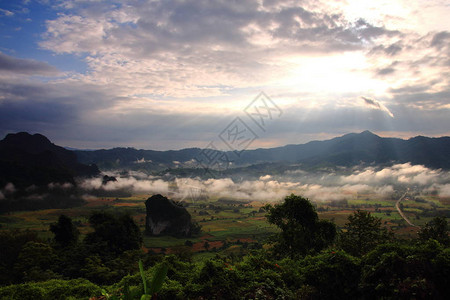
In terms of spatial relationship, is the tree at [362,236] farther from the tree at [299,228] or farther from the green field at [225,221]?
the green field at [225,221]

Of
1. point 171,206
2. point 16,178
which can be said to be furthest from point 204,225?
point 16,178

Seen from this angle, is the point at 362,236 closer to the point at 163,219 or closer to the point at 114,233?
the point at 114,233

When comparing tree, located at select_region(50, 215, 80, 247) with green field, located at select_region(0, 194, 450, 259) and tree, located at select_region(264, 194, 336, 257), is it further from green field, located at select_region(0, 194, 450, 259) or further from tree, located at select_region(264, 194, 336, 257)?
tree, located at select_region(264, 194, 336, 257)

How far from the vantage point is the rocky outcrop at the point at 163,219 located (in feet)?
332

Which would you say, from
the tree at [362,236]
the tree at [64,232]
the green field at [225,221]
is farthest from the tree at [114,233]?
the tree at [362,236]

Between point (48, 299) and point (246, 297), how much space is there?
10084 millimetres

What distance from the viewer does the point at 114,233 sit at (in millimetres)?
46438

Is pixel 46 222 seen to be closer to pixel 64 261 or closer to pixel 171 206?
pixel 171 206

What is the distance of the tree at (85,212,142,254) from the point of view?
4494 centimetres

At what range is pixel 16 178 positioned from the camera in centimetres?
15638

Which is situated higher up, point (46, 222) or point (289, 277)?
point (289, 277)

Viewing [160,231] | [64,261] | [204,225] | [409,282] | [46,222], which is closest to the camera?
[409,282]

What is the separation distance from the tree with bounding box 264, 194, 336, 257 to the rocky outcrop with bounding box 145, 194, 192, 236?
8038 cm

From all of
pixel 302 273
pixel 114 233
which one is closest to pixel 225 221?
pixel 114 233
